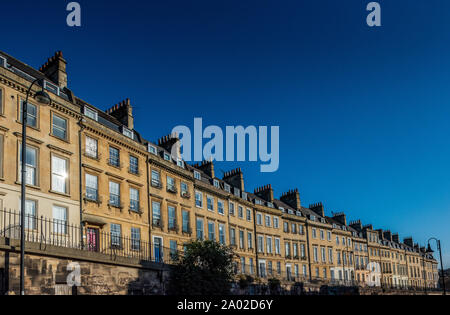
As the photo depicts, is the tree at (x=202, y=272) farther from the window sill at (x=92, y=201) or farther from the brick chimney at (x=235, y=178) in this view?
the brick chimney at (x=235, y=178)

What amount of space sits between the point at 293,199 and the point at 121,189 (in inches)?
1604

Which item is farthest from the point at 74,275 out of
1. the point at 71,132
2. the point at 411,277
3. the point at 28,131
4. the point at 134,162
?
the point at 411,277

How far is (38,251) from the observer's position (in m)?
17.5

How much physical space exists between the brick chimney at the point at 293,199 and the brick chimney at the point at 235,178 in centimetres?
1491

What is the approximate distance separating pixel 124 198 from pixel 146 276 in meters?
7.57

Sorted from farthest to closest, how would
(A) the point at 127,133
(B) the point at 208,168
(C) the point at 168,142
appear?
1. (B) the point at 208,168
2. (C) the point at 168,142
3. (A) the point at 127,133

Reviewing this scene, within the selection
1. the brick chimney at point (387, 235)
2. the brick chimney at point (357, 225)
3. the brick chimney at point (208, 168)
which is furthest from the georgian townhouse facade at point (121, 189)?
the brick chimney at point (387, 235)

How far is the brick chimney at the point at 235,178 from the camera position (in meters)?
54.1

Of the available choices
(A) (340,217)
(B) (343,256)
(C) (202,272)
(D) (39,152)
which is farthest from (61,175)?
(A) (340,217)

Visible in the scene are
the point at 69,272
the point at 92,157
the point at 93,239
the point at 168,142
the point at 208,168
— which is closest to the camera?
the point at 69,272

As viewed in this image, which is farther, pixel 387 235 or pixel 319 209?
pixel 387 235

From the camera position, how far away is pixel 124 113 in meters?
35.5

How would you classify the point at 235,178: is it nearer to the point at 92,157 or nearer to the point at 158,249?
the point at 158,249

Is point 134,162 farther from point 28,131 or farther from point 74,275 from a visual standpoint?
point 74,275
